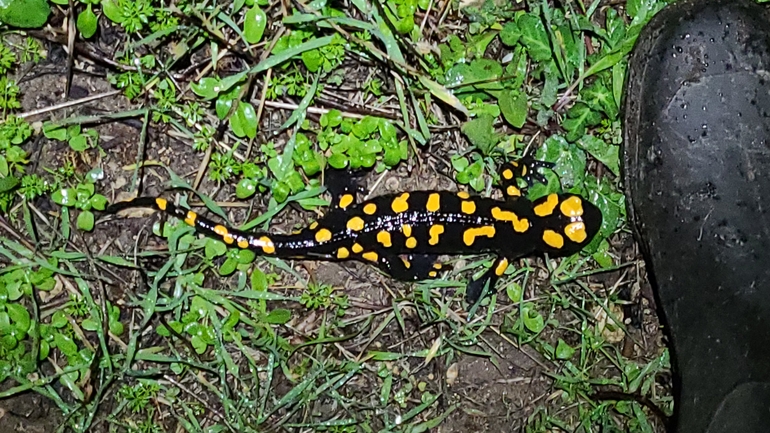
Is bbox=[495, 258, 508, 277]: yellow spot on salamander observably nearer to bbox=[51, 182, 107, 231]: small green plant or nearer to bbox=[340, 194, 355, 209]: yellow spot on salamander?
bbox=[340, 194, 355, 209]: yellow spot on salamander

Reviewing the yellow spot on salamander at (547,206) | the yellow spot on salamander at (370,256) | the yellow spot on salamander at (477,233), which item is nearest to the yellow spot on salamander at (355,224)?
the yellow spot on salamander at (370,256)

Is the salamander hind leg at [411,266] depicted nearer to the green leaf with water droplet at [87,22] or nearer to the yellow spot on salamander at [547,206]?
the yellow spot on salamander at [547,206]

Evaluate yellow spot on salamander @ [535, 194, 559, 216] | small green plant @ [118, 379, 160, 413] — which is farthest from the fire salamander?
small green plant @ [118, 379, 160, 413]

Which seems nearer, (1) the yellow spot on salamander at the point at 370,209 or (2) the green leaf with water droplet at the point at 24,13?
(2) the green leaf with water droplet at the point at 24,13

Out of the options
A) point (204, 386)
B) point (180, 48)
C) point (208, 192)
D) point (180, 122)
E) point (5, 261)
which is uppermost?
point (180, 48)

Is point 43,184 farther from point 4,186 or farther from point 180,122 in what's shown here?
point 180,122

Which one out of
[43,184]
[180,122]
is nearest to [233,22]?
[180,122]
